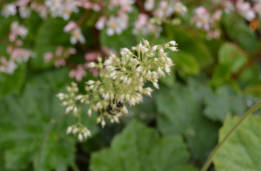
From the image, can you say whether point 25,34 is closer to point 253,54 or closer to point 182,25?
point 182,25

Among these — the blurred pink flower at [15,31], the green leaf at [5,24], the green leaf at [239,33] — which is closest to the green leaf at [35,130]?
the blurred pink flower at [15,31]

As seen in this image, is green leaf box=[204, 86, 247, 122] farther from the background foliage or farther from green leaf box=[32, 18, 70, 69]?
green leaf box=[32, 18, 70, 69]

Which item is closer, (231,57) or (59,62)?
(59,62)

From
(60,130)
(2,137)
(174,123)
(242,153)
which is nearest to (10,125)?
(2,137)

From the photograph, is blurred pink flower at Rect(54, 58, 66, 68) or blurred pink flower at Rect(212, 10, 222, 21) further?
blurred pink flower at Rect(54, 58, 66, 68)

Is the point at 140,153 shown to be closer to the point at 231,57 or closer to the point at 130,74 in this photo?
the point at 130,74

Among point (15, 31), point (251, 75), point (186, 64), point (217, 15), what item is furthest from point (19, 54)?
point (251, 75)

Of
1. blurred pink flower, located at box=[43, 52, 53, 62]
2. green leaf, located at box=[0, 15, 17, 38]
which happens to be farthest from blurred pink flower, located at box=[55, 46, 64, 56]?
green leaf, located at box=[0, 15, 17, 38]
